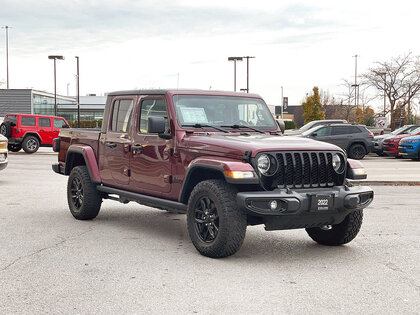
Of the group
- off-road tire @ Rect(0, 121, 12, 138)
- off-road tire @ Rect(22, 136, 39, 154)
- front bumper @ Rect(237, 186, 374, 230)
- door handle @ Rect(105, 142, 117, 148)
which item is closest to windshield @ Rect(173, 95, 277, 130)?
door handle @ Rect(105, 142, 117, 148)

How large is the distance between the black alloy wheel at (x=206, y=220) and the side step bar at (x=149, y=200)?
1.16ft

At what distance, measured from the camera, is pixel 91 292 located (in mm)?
5477

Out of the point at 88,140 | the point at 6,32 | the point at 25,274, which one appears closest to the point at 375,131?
the point at 88,140

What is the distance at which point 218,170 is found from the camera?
6734mm

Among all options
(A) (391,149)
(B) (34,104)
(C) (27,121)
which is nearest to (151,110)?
(A) (391,149)

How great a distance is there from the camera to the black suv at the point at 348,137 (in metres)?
26.9

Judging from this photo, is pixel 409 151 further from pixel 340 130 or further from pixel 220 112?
pixel 220 112

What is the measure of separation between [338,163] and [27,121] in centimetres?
2454

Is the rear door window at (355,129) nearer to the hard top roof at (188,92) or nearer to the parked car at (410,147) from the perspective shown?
the parked car at (410,147)

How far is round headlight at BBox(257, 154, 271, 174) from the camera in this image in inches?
263

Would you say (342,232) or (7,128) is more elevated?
(7,128)

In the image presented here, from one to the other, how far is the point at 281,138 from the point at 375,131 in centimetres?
3344

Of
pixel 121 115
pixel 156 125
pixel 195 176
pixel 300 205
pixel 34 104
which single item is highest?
pixel 34 104

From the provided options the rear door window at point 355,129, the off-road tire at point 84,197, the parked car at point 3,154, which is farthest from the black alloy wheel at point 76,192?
the rear door window at point 355,129
